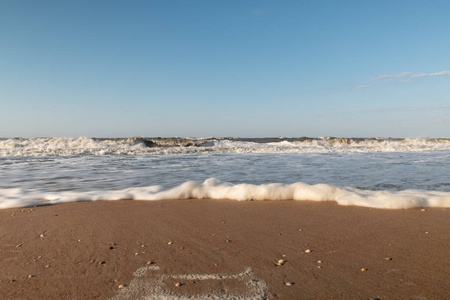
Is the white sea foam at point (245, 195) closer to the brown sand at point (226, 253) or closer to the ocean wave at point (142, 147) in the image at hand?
the brown sand at point (226, 253)

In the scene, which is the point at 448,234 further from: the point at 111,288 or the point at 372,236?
the point at 111,288

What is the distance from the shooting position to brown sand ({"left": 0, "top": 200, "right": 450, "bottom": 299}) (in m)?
1.79

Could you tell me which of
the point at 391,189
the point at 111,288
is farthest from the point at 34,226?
the point at 391,189

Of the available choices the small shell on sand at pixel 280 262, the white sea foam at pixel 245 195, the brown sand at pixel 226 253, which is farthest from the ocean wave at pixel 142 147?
the small shell on sand at pixel 280 262

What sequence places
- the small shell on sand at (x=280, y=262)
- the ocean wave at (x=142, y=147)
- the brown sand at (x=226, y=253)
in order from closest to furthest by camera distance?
the brown sand at (x=226, y=253) → the small shell on sand at (x=280, y=262) → the ocean wave at (x=142, y=147)

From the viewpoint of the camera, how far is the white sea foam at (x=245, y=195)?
3893 mm

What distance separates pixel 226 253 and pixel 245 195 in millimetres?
2067

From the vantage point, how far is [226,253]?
7.65 feet

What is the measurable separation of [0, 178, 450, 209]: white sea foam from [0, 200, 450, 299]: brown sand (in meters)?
0.31

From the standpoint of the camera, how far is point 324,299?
1.67m

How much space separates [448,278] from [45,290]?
7.94 feet

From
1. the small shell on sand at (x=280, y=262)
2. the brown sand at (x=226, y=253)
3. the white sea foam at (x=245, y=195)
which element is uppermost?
Result: the white sea foam at (x=245, y=195)

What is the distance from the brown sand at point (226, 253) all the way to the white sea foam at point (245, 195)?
310 mm

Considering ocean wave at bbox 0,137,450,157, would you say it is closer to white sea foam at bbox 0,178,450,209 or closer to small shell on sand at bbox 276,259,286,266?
white sea foam at bbox 0,178,450,209
